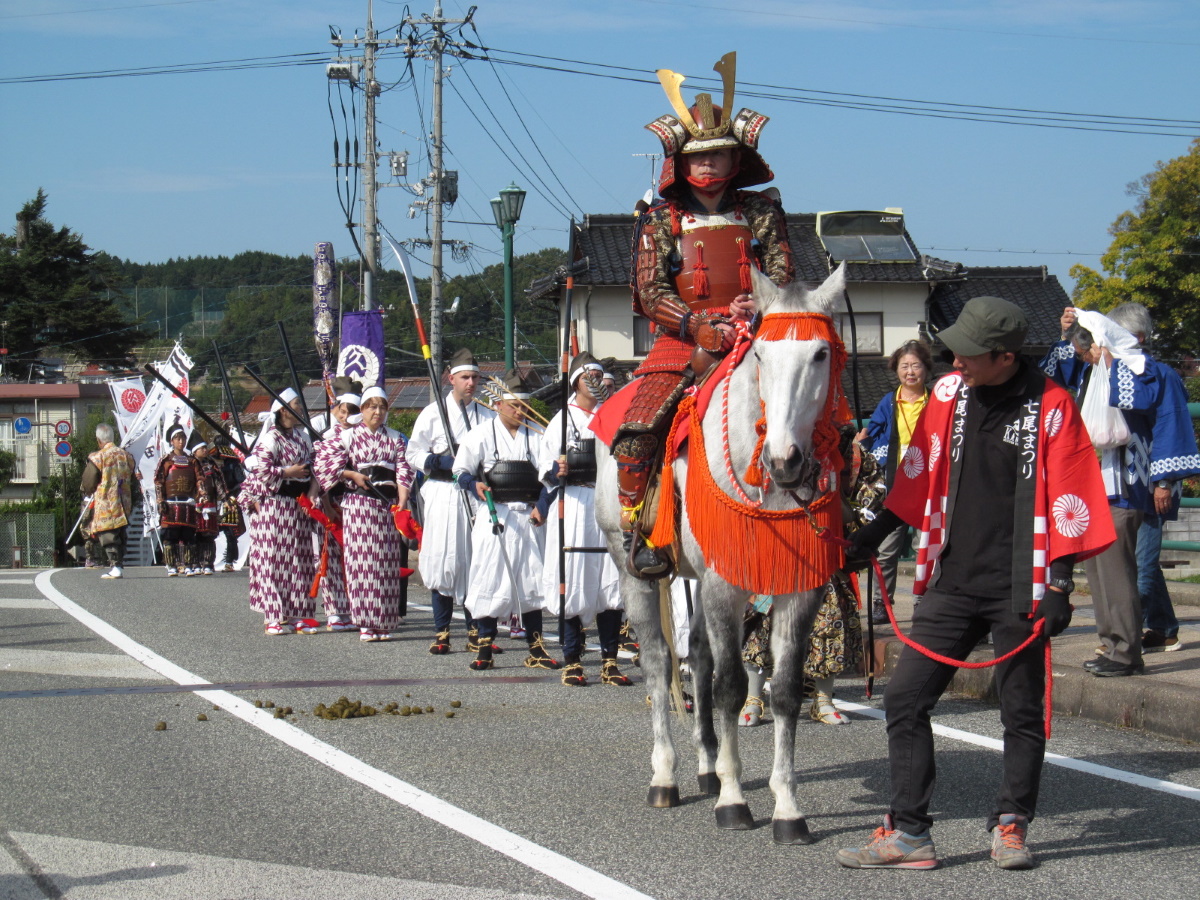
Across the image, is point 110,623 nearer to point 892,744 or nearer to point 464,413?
point 464,413

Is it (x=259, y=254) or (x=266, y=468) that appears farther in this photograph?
(x=259, y=254)

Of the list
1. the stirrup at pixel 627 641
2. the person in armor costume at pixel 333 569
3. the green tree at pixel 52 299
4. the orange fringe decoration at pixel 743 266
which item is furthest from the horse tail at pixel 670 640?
the green tree at pixel 52 299

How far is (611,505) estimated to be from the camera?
6.89m

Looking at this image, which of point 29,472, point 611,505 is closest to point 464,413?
point 611,505

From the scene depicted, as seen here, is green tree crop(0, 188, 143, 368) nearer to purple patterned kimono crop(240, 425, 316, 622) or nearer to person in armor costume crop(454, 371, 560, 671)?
purple patterned kimono crop(240, 425, 316, 622)

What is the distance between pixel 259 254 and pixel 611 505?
85.8 metres

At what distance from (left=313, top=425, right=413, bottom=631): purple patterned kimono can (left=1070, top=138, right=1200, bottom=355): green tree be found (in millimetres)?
28544

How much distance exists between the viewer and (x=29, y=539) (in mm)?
31172

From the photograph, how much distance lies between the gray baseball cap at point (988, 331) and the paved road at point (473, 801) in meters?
1.83

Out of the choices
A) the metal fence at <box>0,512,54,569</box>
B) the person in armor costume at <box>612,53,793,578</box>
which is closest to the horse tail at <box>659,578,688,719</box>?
the person in armor costume at <box>612,53,793,578</box>

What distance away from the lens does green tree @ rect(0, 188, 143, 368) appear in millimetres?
52938

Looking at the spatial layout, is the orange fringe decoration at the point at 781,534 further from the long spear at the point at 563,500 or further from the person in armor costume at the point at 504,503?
the person in armor costume at the point at 504,503

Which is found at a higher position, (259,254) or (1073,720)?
(259,254)

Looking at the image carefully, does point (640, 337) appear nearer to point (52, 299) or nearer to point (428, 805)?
point (52, 299)
